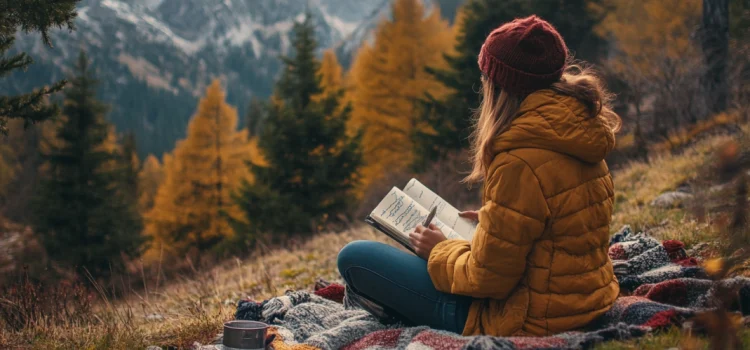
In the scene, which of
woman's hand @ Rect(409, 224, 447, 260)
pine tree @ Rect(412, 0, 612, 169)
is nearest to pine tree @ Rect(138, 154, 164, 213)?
pine tree @ Rect(412, 0, 612, 169)

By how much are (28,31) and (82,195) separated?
13965 mm

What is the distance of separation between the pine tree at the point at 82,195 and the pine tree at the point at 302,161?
12.2 ft

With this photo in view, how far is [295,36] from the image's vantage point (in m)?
16.8

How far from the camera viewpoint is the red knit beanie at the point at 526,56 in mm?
2506

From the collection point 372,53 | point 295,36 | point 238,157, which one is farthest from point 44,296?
point 238,157

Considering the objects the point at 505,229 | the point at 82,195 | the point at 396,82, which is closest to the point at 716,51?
the point at 505,229

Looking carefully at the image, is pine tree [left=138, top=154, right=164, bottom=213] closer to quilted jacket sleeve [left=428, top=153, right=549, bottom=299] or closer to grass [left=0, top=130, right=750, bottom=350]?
grass [left=0, top=130, right=750, bottom=350]

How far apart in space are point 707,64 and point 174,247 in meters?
17.1

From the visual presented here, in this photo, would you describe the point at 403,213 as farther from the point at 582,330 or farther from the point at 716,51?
the point at 716,51

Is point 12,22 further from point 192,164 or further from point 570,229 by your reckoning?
point 192,164

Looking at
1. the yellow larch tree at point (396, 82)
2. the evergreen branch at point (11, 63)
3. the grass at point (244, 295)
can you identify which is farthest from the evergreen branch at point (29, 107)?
the yellow larch tree at point (396, 82)

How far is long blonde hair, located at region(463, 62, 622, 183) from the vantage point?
247 centimetres

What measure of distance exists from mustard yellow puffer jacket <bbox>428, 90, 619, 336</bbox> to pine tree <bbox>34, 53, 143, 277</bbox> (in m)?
15.0

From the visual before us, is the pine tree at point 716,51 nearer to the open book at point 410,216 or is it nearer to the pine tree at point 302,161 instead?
the pine tree at point 302,161
